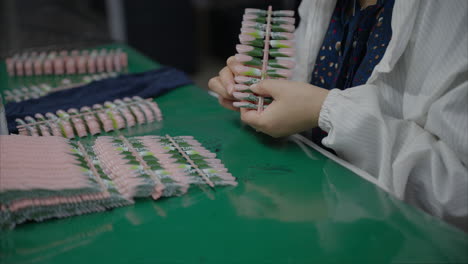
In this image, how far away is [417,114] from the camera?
0.85m

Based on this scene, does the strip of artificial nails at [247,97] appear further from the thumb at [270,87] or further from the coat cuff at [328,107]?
the coat cuff at [328,107]

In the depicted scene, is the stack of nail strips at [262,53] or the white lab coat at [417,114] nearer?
the white lab coat at [417,114]

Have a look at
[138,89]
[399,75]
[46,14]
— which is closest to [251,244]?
[399,75]

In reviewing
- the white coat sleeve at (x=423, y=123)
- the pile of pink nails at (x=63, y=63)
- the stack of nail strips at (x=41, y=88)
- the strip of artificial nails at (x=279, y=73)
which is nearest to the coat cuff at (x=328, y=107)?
the white coat sleeve at (x=423, y=123)

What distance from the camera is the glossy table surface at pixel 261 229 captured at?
62 centimetres

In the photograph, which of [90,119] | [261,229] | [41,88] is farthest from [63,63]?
[261,229]

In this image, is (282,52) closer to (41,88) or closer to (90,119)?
(90,119)

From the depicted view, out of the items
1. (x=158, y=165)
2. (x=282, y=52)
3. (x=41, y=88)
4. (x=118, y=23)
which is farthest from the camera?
(x=118, y=23)

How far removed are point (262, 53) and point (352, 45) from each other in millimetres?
237

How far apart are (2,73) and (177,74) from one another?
2.29 ft

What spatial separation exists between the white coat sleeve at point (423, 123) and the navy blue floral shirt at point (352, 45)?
0.07 meters

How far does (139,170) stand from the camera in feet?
2.57

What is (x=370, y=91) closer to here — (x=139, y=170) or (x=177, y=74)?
(x=139, y=170)

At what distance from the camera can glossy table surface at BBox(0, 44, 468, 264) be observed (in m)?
0.62
